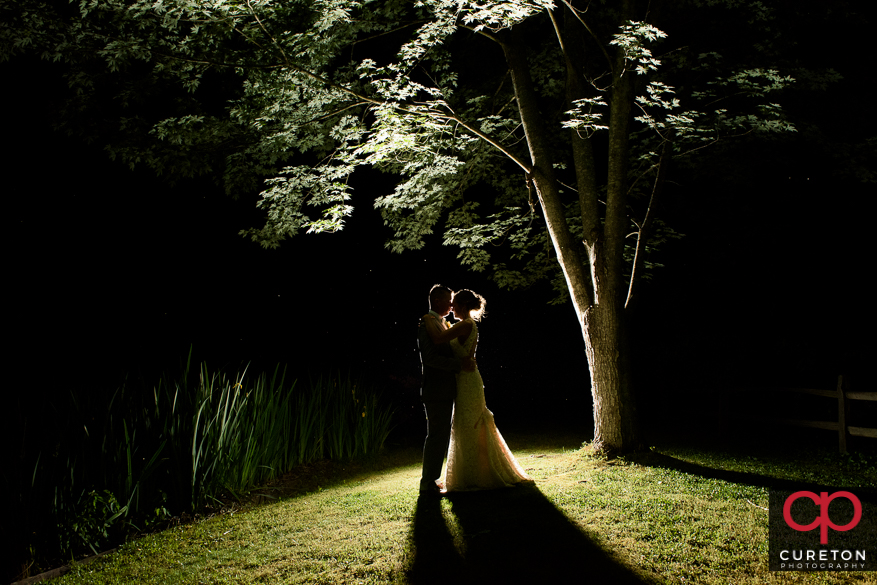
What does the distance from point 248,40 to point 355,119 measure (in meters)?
1.61

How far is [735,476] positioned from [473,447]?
2471mm

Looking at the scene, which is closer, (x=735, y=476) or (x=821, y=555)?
(x=821, y=555)

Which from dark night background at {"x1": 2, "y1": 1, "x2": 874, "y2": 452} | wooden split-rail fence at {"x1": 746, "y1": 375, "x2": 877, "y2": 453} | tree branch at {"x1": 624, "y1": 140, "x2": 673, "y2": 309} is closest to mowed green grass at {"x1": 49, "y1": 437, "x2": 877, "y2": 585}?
wooden split-rail fence at {"x1": 746, "y1": 375, "x2": 877, "y2": 453}

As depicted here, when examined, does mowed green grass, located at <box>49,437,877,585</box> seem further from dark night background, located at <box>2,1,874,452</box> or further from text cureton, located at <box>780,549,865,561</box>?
dark night background, located at <box>2,1,874,452</box>

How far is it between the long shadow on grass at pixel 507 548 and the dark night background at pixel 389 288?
6303mm

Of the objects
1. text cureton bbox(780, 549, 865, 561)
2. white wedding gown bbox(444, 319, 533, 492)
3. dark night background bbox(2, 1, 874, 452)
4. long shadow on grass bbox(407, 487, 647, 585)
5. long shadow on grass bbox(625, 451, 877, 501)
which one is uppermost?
dark night background bbox(2, 1, 874, 452)

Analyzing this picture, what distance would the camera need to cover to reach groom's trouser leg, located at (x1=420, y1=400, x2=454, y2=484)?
194 inches

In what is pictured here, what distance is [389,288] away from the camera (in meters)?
16.0

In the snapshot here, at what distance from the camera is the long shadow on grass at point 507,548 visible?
10.6ft

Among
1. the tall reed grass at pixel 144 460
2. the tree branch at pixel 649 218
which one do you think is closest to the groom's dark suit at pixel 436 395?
the tall reed grass at pixel 144 460

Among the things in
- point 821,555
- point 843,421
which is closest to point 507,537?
point 821,555

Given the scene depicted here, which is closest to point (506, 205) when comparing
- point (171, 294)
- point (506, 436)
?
point (506, 436)

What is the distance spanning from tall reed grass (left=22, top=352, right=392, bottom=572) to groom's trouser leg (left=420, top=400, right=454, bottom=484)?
2043mm

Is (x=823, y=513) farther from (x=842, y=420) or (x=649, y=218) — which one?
(x=842, y=420)
